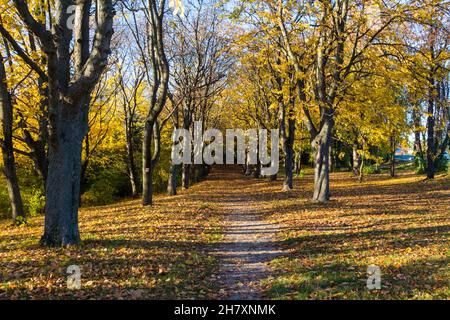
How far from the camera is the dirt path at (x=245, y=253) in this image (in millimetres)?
6699

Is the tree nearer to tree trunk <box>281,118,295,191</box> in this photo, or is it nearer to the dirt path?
the dirt path

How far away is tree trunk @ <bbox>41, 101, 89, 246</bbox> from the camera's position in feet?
26.7

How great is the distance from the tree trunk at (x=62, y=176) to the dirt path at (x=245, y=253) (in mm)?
3429

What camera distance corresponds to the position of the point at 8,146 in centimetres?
1302

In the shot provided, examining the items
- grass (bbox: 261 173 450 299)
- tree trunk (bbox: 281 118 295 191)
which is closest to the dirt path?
grass (bbox: 261 173 450 299)

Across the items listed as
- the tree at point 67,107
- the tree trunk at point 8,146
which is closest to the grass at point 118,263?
the tree at point 67,107

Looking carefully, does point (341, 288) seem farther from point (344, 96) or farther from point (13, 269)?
point (344, 96)

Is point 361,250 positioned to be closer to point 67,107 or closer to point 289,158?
point 67,107

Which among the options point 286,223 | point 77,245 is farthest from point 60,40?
point 286,223

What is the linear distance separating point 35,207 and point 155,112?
972 centimetres

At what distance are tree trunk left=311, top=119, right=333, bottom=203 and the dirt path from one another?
3075mm

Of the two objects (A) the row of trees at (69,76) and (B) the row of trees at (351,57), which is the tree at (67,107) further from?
(B) the row of trees at (351,57)

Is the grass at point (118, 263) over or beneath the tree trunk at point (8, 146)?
beneath

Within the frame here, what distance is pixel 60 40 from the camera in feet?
28.2
